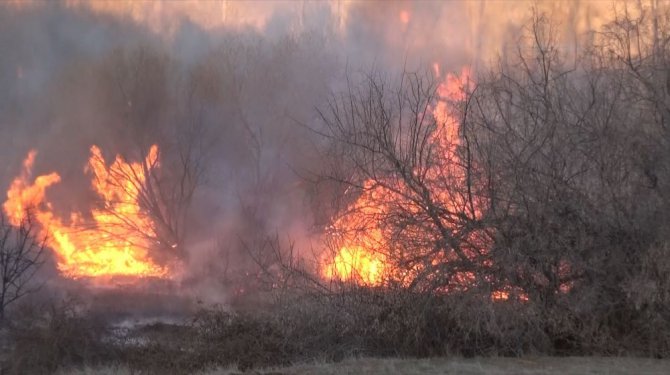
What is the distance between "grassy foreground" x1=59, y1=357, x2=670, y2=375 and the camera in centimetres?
699

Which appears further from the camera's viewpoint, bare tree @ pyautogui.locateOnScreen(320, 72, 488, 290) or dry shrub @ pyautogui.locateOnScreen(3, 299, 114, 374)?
dry shrub @ pyautogui.locateOnScreen(3, 299, 114, 374)

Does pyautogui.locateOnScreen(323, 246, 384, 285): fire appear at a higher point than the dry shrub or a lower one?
higher

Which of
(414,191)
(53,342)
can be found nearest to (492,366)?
(414,191)

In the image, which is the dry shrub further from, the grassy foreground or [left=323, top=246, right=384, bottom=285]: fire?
the grassy foreground

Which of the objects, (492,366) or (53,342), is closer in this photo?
(492,366)

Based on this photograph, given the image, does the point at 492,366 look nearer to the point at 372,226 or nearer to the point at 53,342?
the point at 372,226

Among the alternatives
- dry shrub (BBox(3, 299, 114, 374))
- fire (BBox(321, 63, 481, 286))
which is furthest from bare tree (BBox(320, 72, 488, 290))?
dry shrub (BBox(3, 299, 114, 374))

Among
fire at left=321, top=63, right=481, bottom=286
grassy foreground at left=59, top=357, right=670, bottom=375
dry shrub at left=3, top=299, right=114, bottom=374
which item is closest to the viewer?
grassy foreground at left=59, top=357, right=670, bottom=375

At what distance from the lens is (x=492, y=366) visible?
7.48 m

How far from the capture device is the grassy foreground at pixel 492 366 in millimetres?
6992

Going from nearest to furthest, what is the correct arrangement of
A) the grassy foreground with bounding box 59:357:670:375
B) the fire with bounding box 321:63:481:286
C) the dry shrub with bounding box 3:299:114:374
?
the grassy foreground with bounding box 59:357:670:375
the fire with bounding box 321:63:481:286
the dry shrub with bounding box 3:299:114:374

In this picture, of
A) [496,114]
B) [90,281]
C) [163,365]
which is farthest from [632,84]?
[90,281]

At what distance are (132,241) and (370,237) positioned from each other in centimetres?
1903

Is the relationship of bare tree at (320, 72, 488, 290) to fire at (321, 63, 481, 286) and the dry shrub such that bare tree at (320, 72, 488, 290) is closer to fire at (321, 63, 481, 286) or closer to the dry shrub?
fire at (321, 63, 481, 286)
